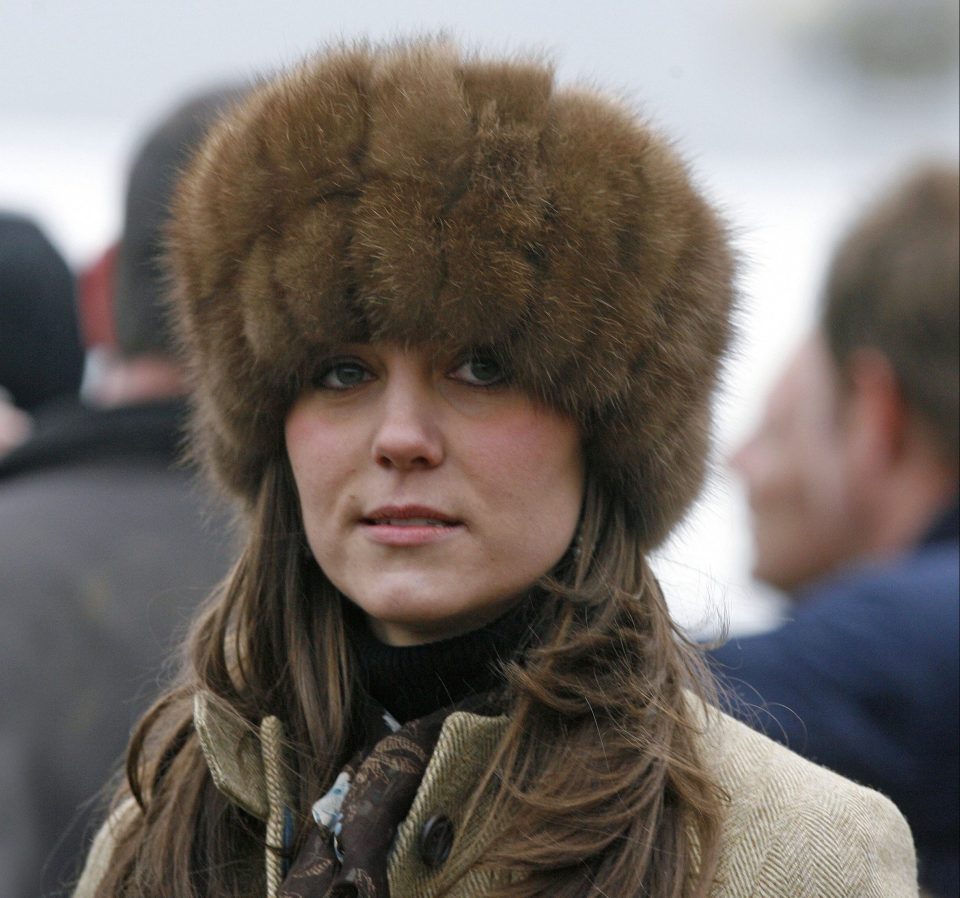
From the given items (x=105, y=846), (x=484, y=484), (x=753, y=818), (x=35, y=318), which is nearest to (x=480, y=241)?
(x=484, y=484)

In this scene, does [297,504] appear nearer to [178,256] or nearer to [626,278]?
[178,256]

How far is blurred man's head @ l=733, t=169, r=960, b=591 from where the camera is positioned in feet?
11.0

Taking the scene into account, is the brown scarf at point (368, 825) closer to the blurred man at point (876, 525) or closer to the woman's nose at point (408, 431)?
the woman's nose at point (408, 431)

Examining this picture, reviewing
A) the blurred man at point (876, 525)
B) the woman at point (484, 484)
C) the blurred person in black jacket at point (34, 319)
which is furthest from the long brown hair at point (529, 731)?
the blurred person in black jacket at point (34, 319)

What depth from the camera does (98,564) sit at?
9.70 ft

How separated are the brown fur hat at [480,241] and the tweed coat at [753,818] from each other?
0.38 metres

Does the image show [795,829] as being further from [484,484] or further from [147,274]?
[147,274]

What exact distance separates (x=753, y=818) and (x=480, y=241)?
81 centimetres

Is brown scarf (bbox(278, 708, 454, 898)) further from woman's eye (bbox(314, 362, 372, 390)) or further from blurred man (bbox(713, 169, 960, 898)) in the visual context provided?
blurred man (bbox(713, 169, 960, 898))

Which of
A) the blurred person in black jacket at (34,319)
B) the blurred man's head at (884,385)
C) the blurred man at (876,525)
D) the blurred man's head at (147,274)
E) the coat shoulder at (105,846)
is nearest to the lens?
the coat shoulder at (105,846)

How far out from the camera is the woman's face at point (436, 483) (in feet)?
6.95

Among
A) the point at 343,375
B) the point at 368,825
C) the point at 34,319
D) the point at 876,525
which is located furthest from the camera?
the point at 34,319

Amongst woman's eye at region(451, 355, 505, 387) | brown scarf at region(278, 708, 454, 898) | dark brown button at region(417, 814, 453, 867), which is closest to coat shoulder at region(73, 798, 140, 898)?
brown scarf at region(278, 708, 454, 898)

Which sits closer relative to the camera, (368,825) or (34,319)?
(368,825)
